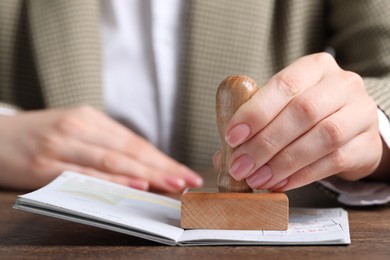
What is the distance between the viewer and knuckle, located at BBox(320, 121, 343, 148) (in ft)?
1.71

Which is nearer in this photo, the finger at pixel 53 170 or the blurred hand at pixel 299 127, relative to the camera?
the blurred hand at pixel 299 127

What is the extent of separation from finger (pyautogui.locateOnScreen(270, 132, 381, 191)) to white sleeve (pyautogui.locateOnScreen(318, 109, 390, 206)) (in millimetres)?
16

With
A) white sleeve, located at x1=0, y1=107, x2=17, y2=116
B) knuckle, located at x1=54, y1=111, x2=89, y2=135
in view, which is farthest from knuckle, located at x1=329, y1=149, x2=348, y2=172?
white sleeve, located at x1=0, y1=107, x2=17, y2=116

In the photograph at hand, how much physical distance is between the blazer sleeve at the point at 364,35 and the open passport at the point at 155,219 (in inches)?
12.6

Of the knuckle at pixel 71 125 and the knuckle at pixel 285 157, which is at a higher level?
the knuckle at pixel 285 157

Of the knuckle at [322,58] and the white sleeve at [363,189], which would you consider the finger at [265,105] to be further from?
the white sleeve at [363,189]

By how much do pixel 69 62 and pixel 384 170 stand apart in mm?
490

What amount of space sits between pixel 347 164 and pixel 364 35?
37 centimetres

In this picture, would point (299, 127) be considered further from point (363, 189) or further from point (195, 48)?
point (195, 48)

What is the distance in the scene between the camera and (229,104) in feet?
1.64

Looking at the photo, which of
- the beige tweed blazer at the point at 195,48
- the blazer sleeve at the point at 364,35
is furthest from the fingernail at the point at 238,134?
the beige tweed blazer at the point at 195,48

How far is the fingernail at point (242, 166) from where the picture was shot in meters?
0.50

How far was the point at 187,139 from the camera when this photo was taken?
3.14ft

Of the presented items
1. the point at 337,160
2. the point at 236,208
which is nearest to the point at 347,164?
the point at 337,160
